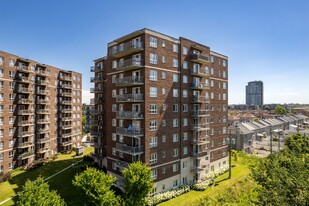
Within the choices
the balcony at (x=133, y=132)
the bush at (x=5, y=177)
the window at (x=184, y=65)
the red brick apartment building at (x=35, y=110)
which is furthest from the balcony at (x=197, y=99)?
the red brick apartment building at (x=35, y=110)

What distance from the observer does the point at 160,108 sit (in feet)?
99.8

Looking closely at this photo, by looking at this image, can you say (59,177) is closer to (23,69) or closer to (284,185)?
(23,69)

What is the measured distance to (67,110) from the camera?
59.7 meters

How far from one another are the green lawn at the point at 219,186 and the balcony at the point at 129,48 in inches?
906

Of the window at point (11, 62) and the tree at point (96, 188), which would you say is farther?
the window at point (11, 62)

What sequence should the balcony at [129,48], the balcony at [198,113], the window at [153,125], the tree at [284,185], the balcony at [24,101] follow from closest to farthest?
the tree at [284,185] < the balcony at [129,48] < the window at [153,125] < the balcony at [198,113] < the balcony at [24,101]

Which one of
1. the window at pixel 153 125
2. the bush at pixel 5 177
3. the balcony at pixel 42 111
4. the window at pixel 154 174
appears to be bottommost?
the bush at pixel 5 177

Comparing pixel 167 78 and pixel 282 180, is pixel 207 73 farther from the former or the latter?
pixel 282 180

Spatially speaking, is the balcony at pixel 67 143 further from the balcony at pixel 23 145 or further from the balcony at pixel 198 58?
the balcony at pixel 198 58

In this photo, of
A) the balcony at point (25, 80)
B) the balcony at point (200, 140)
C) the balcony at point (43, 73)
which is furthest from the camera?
the balcony at point (43, 73)

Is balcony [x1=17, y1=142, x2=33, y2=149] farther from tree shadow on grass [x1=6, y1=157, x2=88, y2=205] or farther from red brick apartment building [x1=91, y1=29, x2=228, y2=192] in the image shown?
red brick apartment building [x1=91, y1=29, x2=228, y2=192]

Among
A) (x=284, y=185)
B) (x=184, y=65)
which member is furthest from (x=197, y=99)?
(x=284, y=185)

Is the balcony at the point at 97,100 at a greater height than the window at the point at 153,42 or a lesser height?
lesser

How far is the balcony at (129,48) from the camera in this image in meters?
28.7
